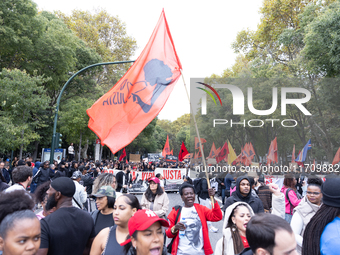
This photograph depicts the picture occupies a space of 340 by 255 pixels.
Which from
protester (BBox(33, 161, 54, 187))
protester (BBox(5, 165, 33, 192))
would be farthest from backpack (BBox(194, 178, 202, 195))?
protester (BBox(5, 165, 33, 192))

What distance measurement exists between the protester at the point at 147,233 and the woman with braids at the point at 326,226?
1.15 meters

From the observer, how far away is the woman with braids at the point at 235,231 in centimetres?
317

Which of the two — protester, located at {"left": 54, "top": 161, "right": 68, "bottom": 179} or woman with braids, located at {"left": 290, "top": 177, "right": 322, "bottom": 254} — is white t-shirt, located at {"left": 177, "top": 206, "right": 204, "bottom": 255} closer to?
woman with braids, located at {"left": 290, "top": 177, "right": 322, "bottom": 254}

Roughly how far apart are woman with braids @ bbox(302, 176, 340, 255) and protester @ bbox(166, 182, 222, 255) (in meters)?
1.74

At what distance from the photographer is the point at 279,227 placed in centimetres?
187

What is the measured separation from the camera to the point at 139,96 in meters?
5.60

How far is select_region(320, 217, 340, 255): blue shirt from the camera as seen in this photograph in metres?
2.08

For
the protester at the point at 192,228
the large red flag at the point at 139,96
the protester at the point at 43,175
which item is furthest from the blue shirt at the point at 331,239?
the protester at the point at 43,175

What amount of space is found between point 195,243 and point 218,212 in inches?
20.9

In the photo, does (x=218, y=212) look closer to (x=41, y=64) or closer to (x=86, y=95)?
(x=41, y=64)

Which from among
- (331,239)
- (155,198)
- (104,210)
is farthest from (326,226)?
(155,198)

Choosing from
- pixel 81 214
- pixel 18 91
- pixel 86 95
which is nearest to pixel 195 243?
pixel 81 214

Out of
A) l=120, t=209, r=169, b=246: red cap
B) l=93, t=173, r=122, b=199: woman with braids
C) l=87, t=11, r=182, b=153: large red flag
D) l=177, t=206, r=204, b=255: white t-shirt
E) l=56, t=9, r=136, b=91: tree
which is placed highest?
l=56, t=9, r=136, b=91: tree

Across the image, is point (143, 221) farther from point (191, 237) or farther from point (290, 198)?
point (290, 198)
